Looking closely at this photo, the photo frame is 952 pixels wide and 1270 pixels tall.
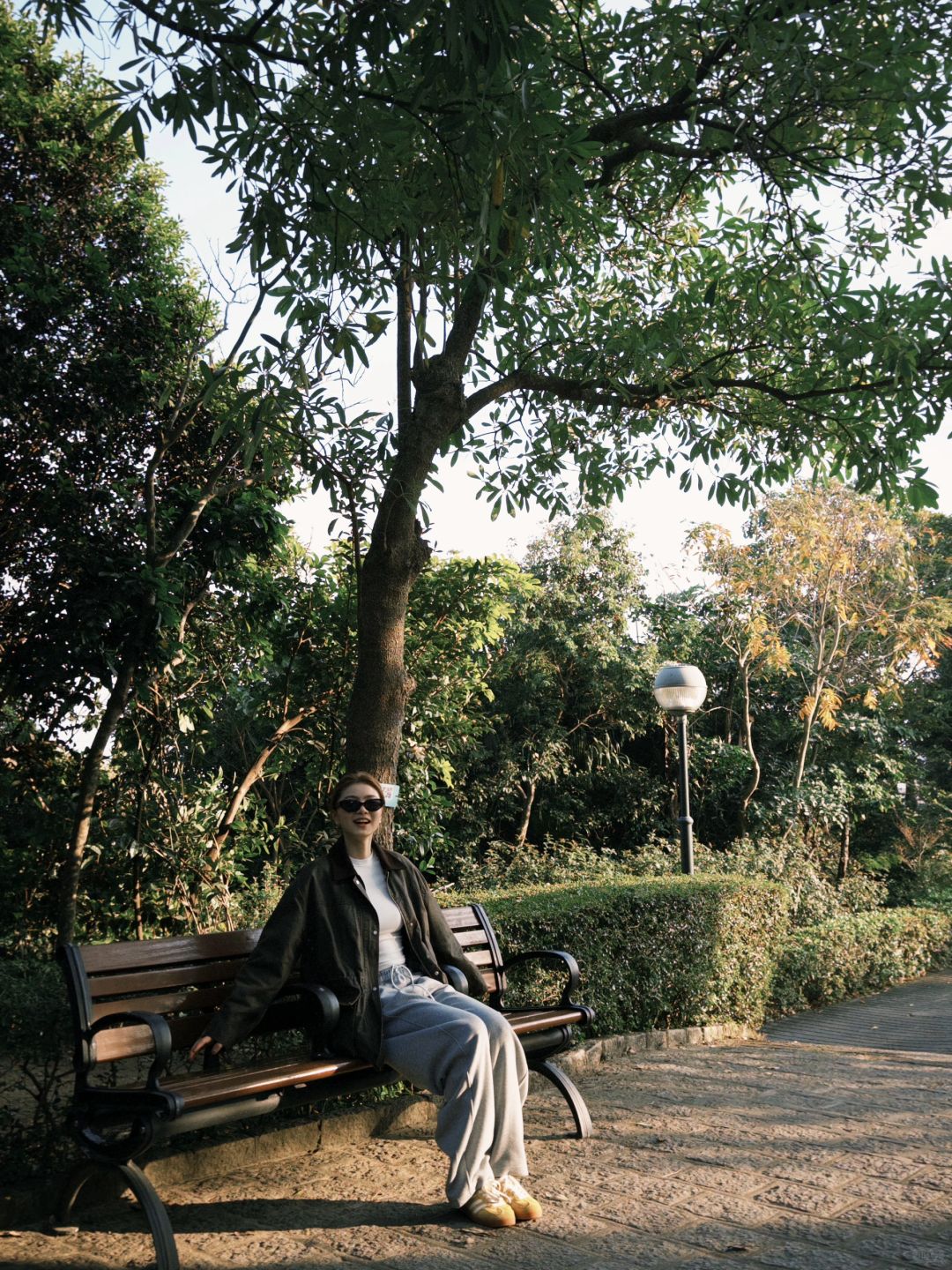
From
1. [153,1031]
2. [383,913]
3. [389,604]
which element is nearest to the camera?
[153,1031]

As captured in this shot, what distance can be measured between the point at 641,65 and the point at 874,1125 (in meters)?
5.67

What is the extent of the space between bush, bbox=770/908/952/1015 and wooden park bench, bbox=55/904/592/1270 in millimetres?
7127

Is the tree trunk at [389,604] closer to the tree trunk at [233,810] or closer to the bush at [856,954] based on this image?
the tree trunk at [233,810]

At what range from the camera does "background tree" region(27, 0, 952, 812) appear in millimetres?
4242

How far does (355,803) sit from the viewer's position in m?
4.85

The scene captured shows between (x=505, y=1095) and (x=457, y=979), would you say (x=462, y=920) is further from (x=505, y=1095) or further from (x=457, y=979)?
(x=505, y=1095)

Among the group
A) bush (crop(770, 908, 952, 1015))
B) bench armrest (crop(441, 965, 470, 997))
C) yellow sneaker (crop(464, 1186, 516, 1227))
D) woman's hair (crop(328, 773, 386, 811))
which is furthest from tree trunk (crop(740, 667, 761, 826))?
yellow sneaker (crop(464, 1186, 516, 1227))

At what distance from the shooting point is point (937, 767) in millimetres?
24047

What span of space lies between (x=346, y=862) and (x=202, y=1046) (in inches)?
37.2

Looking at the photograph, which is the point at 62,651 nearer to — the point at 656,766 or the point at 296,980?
the point at 296,980

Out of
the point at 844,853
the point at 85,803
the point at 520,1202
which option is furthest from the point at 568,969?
the point at 844,853

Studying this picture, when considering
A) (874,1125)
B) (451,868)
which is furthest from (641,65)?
(451,868)

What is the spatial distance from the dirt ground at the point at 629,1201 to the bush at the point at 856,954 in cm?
553

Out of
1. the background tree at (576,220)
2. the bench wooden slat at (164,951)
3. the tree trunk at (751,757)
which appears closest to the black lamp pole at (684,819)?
the background tree at (576,220)
